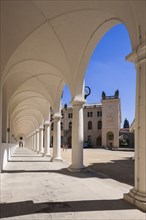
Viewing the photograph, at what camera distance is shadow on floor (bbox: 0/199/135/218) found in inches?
210

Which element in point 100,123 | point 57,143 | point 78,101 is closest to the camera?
point 78,101

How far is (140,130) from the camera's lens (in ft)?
19.0

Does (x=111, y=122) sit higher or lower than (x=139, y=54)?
lower

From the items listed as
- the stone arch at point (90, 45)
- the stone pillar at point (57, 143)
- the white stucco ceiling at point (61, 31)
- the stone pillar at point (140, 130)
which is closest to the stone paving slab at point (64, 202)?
the stone pillar at point (140, 130)

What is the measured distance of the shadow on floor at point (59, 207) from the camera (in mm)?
5332

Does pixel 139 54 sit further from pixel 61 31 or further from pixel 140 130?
pixel 61 31

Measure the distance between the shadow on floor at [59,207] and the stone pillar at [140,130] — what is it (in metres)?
0.30

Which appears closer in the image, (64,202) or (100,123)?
(64,202)

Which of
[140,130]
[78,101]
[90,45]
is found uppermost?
[90,45]

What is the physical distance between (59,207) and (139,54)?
3.95 metres

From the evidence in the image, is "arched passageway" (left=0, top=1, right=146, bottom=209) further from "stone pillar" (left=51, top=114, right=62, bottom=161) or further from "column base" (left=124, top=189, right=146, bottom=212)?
"stone pillar" (left=51, top=114, right=62, bottom=161)

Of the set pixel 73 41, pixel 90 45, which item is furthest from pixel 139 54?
pixel 73 41

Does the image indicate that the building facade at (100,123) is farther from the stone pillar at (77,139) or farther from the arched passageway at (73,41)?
the stone pillar at (77,139)

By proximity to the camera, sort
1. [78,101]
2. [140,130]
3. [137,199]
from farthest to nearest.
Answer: [78,101] → [140,130] → [137,199]
